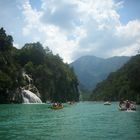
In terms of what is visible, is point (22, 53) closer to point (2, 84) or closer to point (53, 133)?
point (2, 84)

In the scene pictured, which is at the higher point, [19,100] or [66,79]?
[66,79]

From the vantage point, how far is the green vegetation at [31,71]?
5276 inches

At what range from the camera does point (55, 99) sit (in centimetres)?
18562

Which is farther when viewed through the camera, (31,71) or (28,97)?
(31,71)

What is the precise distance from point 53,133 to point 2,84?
92680mm

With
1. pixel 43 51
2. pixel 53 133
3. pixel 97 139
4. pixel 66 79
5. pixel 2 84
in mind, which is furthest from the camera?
pixel 66 79

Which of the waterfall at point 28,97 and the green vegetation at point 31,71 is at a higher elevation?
the green vegetation at point 31,71

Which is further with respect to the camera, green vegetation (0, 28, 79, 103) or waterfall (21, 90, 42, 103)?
waterfall (21, 90, 42, 103)

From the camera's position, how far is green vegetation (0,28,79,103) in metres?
134

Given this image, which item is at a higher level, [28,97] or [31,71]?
[31,71]

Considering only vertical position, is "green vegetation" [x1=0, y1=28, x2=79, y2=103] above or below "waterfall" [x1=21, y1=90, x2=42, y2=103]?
above

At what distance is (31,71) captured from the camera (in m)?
164

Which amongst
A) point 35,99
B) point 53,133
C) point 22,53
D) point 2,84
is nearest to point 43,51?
point 22,53

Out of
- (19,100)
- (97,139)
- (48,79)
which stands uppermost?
(48,79)
